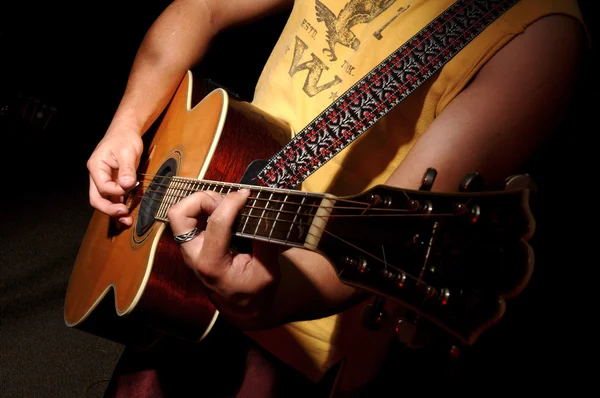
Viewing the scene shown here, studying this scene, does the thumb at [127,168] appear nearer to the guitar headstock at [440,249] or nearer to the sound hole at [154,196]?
the sound hole at [154,196]

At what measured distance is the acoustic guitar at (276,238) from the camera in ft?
1.88

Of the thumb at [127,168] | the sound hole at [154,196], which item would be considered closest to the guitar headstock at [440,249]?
the sound hole at [154,196]

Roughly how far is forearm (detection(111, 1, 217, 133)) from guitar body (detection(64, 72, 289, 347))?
0.20 m

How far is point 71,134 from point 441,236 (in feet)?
10.1

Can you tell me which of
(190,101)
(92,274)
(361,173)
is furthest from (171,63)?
(361,173)

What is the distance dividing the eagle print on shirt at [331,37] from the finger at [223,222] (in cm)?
47

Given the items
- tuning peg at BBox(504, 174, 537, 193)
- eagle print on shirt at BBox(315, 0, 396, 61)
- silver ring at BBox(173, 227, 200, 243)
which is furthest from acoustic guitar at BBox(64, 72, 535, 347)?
eagle print on shirt at BBox(315, 0, 396, 61)

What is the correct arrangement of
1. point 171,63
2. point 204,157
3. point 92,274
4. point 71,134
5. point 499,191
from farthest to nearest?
1. point 71,134
2. point 171,63
3. point 92,274
4. point 204,157
5. point 499,191

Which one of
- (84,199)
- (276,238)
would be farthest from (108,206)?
(84,199)

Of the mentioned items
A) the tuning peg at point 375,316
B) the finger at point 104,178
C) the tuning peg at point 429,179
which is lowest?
the finger at point 104,178

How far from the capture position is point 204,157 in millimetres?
1119

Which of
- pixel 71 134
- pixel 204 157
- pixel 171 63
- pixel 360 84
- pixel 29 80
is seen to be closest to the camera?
pixel 360 84

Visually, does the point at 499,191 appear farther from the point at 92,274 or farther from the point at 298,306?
the point at 92,274

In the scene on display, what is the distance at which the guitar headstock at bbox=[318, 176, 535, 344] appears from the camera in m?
0.55
